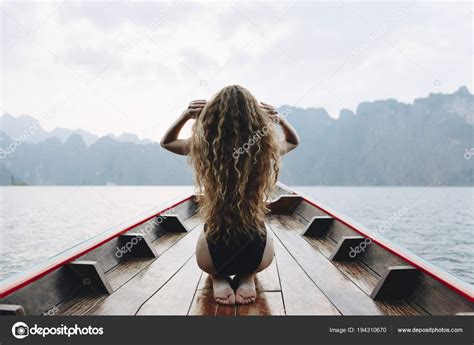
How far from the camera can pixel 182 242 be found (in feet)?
12.5

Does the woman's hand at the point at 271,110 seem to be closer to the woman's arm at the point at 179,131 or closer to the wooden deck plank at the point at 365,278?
the woman's arm at the point at 179,131

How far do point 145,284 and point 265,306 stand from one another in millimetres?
883

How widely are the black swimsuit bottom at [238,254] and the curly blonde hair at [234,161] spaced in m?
0.04

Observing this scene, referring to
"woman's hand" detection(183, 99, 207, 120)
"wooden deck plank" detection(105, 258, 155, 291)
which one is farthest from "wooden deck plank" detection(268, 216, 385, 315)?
"woman's hand" detection(183, 99, 207, 120)

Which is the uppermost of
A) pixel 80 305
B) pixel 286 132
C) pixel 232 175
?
pixel 286 132

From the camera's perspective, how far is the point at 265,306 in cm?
216

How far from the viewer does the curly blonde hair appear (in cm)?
→ 206

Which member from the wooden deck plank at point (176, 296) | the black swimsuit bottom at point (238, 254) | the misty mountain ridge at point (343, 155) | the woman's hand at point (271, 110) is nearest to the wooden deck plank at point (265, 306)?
the black swimsuit bottom at point (238, 254)

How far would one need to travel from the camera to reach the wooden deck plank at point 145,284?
216 cm

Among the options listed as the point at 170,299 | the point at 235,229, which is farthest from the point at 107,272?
the point at 235,229

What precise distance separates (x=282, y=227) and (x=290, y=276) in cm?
185

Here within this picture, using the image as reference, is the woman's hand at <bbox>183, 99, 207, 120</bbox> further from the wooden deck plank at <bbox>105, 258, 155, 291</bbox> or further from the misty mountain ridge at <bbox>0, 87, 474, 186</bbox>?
the misty mountain ridge at <bbox>0, 87, 474, 186</bbox>

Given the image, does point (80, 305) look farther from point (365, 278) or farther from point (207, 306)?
point (365, 278)

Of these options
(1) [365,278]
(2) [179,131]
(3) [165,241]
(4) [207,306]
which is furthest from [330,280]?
(3) [165,241]
